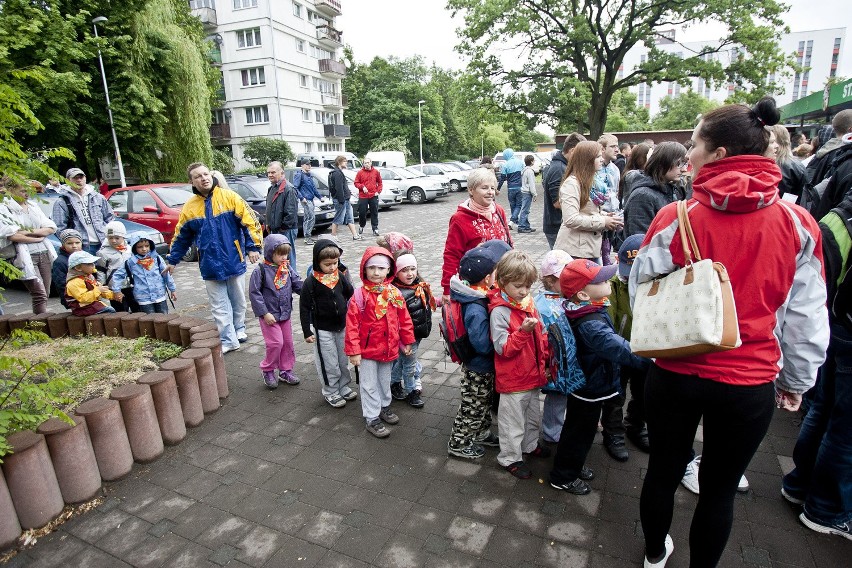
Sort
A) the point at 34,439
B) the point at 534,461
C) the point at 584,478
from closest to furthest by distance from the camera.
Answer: the point at 34,439, the point at 584,478, the point at 534,461

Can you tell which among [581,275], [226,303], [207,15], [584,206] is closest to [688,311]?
[581,275]

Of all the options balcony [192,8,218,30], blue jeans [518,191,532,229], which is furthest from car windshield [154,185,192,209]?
balcony [192,8,218,30]

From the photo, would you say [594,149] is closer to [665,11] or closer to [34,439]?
[34,439]

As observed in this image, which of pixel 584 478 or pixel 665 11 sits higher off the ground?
pixel 665 11

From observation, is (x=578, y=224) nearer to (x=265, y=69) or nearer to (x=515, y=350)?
(x=515, y=350)

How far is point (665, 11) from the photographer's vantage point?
20.3m

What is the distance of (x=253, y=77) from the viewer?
39562 millimetres

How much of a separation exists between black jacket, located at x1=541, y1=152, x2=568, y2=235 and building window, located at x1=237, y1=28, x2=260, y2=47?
40.0 metres

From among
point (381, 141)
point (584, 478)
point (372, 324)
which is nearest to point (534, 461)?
point (584, 478)

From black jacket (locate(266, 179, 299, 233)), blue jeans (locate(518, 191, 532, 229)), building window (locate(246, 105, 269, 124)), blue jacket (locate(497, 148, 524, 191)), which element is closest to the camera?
black jacket (locate(266, 179, 299, 233))

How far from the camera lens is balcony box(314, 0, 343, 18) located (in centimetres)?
4409

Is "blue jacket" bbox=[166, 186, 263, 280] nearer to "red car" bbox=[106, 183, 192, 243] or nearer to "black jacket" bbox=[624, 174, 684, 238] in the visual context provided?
"black jacket" bbox=[624, 174, 684, 238]

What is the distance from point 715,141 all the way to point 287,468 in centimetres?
320

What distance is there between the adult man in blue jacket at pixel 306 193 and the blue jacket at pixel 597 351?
10130 mm
